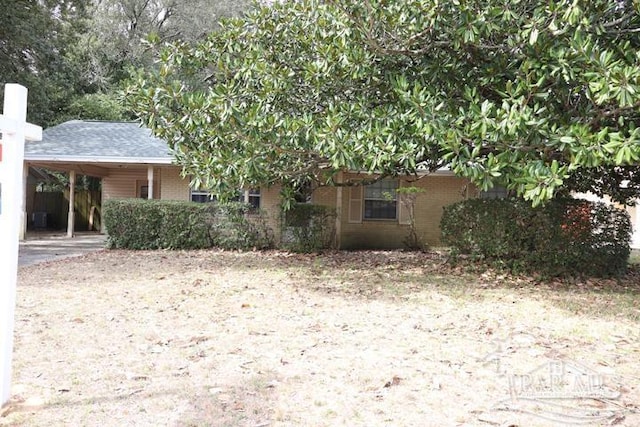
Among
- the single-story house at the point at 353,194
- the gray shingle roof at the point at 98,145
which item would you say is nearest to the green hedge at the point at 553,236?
the single-story house at the point at 353,194

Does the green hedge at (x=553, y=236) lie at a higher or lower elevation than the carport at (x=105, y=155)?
lower

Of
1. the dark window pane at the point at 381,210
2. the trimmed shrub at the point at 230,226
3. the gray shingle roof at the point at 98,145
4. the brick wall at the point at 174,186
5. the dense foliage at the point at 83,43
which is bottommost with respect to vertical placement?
the trimmed shrub at the point at 230,226

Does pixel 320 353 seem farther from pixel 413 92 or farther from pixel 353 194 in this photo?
pixel 353 194

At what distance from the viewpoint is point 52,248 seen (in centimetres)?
1330

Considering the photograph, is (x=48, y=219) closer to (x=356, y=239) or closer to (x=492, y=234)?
(x=356, y=239)

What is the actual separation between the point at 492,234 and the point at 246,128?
16.6 feet

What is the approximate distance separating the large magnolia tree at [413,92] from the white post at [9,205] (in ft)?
13.6

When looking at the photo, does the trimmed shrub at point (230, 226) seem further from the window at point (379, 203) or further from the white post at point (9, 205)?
the white post at point (9, 205)

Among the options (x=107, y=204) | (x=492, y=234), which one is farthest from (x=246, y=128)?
(x=107, y=204)

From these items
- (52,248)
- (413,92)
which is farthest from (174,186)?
(413,92)

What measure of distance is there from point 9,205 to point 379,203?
12811 millimetres

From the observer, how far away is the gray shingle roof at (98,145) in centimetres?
1387

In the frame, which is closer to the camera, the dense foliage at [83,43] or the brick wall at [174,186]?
the brick wall at [174,186]

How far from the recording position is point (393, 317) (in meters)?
5.86
